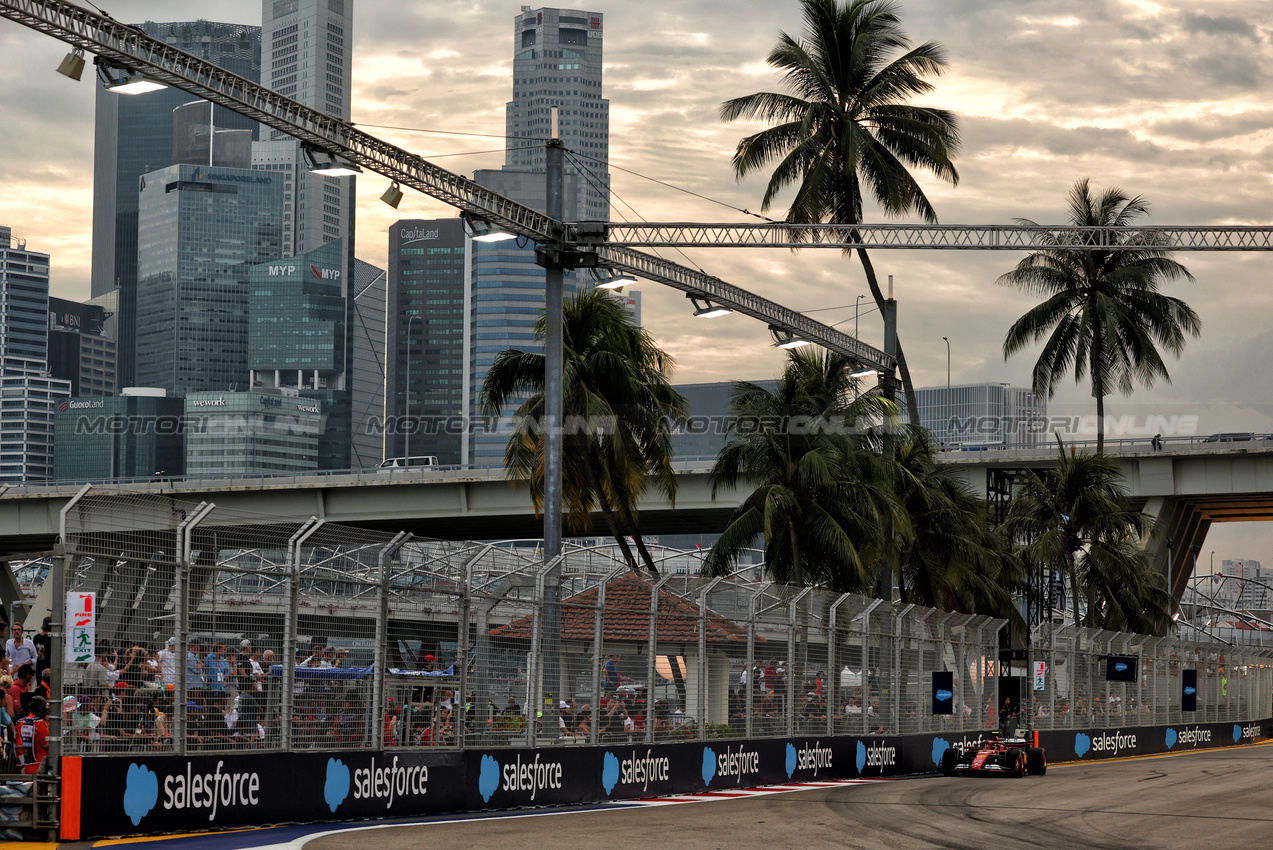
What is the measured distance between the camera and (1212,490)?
5984 centimetres

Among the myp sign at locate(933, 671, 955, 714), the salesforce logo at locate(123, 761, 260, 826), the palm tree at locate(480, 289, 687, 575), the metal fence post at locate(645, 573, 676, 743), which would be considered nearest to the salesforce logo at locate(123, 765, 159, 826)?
the salesforce logo at locate(123, 761, 260, 826)

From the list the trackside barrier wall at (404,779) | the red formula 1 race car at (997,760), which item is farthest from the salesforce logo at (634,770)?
the red formula 1 race car at (997,760)

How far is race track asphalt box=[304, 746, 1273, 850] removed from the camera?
13.6 m

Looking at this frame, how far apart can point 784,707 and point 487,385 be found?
12.2 metres

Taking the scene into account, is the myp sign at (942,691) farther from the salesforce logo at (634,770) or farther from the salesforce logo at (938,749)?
the salesforce logo at (634,770)

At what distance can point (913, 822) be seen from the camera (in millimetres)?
16078

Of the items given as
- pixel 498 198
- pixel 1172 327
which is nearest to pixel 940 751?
pixel 498 198

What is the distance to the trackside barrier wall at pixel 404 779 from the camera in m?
12.5

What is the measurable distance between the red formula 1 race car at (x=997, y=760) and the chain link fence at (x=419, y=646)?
1.23 m

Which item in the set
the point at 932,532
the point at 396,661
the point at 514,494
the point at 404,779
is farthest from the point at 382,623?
the point at 514,494

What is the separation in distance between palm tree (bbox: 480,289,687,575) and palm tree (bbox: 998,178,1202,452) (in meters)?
25.6

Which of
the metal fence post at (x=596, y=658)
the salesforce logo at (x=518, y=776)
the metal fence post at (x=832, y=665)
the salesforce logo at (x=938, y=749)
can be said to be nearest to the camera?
the salesforce logo at (x=518, y=776)

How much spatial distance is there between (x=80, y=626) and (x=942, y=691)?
63.1ft

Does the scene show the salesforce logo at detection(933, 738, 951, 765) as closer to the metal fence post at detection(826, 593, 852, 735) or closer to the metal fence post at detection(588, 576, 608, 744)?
the metal fence post at detection(826, 593, 852, 735)
